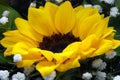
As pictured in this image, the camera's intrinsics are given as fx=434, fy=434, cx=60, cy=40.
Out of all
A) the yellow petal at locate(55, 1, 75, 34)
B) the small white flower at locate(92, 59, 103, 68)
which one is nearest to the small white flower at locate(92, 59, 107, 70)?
the small white flower at locate(92, 59, 103, 68)

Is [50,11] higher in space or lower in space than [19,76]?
higher

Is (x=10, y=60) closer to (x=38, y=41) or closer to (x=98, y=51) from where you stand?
(x=38, y=41)

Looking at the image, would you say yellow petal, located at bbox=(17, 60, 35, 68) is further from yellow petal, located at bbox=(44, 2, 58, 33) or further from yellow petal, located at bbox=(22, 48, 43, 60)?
yellow petal, located at bbox=(44, 2, 58, 33)

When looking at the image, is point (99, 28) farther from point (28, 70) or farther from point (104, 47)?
point (28, 70)

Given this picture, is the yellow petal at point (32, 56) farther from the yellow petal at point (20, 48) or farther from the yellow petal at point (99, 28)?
the yellow petal at point (99, 28)

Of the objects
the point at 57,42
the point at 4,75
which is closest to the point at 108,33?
the point at 57,42

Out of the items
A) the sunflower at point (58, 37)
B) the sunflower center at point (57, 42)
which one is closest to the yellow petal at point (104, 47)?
the sunflower at point (58, 37)
